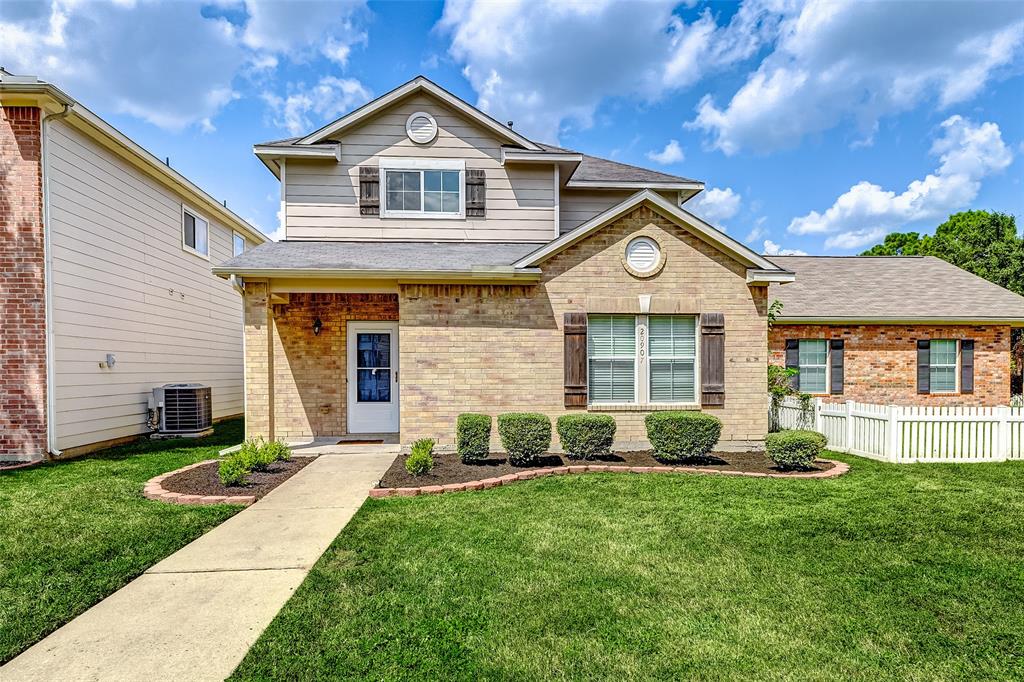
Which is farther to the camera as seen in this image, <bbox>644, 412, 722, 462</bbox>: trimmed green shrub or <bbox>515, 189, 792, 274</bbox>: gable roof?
<bbox>515, 189, 792, 274</bbox>: gable roof

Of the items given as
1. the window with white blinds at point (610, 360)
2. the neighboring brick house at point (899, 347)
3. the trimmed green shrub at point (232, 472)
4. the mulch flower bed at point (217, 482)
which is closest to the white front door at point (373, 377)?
the mulch flower bed at point (217, 482)

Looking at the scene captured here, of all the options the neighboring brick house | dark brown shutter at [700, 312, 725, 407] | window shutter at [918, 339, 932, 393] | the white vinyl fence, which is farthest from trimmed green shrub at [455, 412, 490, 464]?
window shutter at [918, 339, 932, 393]

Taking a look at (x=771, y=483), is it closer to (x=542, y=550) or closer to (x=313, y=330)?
(x=542, y=550)

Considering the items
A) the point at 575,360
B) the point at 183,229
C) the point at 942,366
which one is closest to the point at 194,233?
the point at 183,229

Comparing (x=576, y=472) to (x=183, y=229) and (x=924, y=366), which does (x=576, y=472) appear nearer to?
(x=183, y=229)

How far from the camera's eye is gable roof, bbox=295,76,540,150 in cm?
1016

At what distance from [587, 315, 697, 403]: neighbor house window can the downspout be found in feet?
30.1

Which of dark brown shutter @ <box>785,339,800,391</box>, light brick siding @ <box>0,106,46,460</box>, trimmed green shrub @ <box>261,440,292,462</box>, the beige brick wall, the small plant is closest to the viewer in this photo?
the small plant

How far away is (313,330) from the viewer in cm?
1044

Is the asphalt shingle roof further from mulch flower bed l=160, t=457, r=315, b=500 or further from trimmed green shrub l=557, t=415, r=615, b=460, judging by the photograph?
mulch flower bed l=160, t=457, r=315, b=500

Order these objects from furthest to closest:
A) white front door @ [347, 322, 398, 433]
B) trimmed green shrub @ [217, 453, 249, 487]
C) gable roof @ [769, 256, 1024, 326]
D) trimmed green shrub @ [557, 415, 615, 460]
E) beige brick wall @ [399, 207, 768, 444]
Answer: gable roof @ [769, 256, 1024, 326]
white front door @ [347, 322, 398, 433]
beige brick wall @ [399, 207, 768, 444]
trimmed green shrub @ [557, 415, 615, 460]
trimmed green shrub @ [217, 453, 249, 487]

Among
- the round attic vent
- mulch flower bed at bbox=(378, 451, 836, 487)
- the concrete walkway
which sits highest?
the round attic vent

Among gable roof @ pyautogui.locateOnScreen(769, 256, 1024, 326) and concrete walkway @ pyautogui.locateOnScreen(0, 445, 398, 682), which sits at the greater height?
gable roof @ pyautogui.locateOnScreen(769, 256, 1024, 326)

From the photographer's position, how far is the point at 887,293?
14.7m
